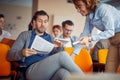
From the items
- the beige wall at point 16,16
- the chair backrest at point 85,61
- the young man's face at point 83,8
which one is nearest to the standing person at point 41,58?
the young man's face at point 83,8

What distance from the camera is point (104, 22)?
180 centimetres

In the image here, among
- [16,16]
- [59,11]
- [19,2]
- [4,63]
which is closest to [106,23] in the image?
[4,63]

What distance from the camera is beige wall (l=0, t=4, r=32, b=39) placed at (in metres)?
8.96

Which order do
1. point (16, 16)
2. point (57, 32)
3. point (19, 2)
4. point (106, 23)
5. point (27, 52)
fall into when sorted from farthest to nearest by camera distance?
point (16, 16) → point (19, 2) → point (57, 32) → point (27, 52) → point (106, 23)

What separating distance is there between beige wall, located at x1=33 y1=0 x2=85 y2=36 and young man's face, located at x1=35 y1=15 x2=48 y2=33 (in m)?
3.57

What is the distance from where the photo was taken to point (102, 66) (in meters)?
2.46

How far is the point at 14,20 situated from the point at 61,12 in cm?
340

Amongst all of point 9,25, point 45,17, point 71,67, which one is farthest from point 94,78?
point 9,25

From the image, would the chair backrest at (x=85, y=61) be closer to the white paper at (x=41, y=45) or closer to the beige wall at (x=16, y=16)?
the white paper at (x=41, y=45)

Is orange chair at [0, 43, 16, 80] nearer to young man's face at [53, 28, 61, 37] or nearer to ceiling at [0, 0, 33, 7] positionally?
young man's face at [53, 28, 61, 37]

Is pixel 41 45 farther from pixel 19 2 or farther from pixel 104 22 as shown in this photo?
pixel 19 2

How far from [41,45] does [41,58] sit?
136 mm

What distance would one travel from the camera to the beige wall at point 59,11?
232 inches

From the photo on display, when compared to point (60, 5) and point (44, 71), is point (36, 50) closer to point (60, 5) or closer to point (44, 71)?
point (44, 71)
